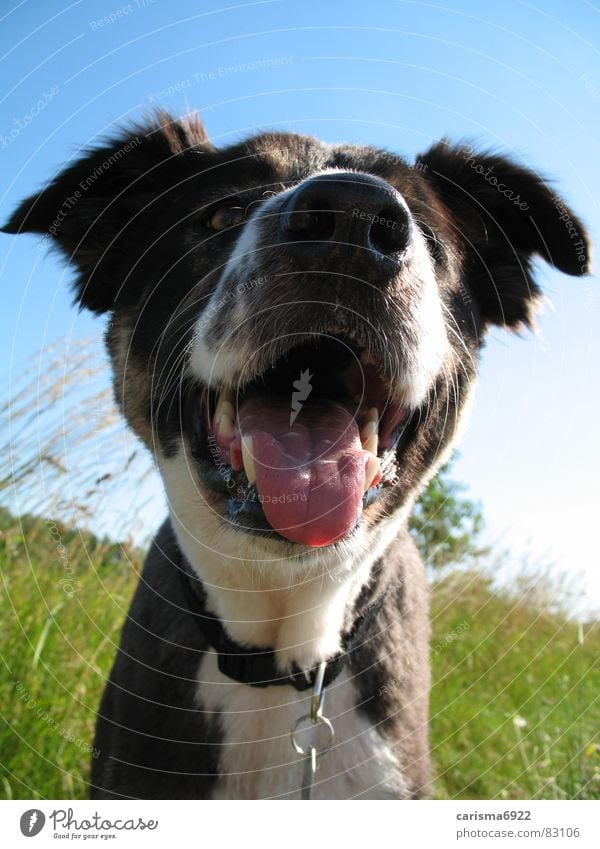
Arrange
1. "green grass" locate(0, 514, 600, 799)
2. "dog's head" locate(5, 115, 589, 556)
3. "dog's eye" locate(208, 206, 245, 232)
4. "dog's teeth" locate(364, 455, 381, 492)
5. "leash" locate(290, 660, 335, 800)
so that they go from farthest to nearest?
"green grass" locate(0, 514, 600, 799)
"dog's eye" locate(208, 206, 245, 232)
"leash" locate(290, 660, 335, 800)
"dog's teeth" locate(364, 455, 381, 492)
"dog's head" locate(5, 115, 589, 556)

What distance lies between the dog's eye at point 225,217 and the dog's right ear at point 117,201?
1.93ft

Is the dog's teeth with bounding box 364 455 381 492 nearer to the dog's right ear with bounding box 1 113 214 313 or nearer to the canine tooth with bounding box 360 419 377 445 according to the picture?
the canine tooth with bounding box 360 419 377 445

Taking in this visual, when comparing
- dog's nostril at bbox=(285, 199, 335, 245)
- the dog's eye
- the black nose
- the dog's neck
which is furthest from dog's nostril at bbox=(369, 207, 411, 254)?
the dog's neck

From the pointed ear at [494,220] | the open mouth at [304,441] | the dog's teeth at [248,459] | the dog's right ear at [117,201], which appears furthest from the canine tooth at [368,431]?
the dog's right ear at [117,201]

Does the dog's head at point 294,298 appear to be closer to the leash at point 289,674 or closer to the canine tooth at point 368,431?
the canine tooth at point 368,431

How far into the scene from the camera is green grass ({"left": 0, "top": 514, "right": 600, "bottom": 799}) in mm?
3830

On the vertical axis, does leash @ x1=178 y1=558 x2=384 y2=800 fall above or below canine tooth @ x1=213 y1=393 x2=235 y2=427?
below

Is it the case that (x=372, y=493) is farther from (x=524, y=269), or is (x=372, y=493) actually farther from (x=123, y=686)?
(x=524, y=269)

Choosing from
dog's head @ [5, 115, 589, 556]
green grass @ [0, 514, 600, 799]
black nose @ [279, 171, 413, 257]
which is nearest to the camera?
black nose @ [279, 171, 413, 257]

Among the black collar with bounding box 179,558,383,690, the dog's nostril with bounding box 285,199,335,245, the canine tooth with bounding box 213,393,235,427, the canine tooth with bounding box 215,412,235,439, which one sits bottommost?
the black collar with bounding box 179,558,383,690

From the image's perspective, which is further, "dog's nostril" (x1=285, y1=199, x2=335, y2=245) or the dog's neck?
the dog's neck

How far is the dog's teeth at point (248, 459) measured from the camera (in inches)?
97.8

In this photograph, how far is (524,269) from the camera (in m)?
3.79

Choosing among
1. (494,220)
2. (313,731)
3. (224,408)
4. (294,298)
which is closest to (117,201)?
(224,408)
